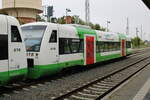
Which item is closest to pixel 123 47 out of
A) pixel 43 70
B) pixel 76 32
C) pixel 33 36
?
pixel 76 32

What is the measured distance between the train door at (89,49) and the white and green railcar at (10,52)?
308 inches

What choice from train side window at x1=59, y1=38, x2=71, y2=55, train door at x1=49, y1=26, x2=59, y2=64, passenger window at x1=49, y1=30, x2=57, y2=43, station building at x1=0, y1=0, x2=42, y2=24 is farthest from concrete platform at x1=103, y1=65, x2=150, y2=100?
station building at x1=0, y1=0, x2=42, y2=24

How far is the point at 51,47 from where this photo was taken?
14.2 meters

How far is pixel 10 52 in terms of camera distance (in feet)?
34.8

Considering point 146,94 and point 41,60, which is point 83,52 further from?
point 146,94

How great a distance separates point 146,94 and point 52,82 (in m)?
4.82

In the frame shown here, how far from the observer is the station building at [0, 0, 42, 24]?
175 ft

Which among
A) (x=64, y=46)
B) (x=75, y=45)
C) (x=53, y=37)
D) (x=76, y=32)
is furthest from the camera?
(x=76, y=32)

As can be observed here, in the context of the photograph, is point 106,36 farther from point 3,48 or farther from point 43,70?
point 3,48

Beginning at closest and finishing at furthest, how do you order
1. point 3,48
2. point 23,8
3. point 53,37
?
point 3,48
point 53,37
point 23,8

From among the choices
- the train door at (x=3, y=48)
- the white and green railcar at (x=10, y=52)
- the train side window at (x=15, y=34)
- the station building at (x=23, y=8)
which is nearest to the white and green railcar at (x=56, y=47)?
the white and green railcar at (x=10, y=52)

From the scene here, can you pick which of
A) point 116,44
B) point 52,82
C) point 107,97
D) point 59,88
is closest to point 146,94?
point 107,97

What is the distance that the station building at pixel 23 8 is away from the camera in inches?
2100

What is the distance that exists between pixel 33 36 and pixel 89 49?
20.4 feet
